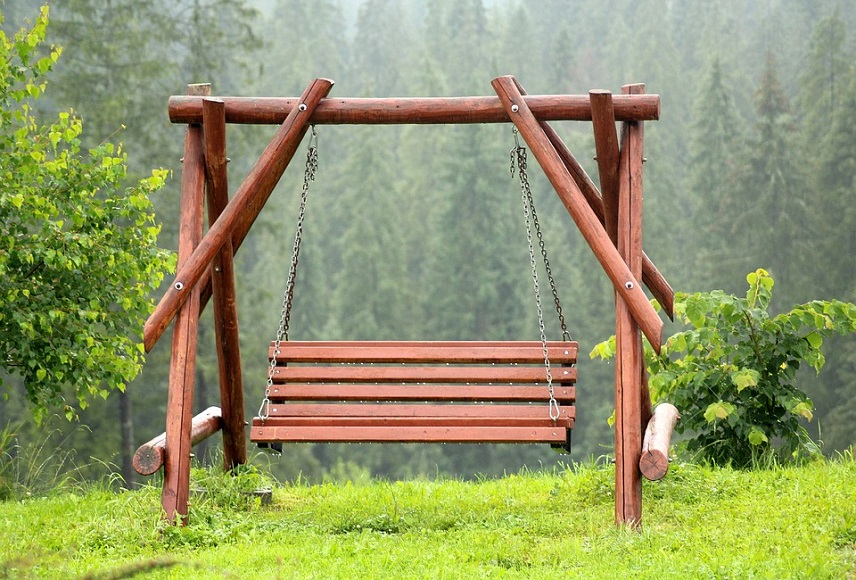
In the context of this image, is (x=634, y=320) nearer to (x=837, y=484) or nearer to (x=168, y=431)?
(x=837, y=484)

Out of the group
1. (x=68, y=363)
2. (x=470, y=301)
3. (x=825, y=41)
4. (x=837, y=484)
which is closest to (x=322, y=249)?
(x=470, y=301)

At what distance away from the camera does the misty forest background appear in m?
26.9

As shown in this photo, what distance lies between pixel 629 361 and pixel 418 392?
1.22m

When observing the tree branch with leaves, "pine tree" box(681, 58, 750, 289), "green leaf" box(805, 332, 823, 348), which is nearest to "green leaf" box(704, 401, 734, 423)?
"green leaf" box(805, 332, 823, 348)

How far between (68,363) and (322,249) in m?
37.4

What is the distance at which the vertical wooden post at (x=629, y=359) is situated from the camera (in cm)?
525

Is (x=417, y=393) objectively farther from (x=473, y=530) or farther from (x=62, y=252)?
(x=62, y=252)

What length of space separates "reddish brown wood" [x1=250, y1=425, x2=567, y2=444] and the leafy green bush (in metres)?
1.31

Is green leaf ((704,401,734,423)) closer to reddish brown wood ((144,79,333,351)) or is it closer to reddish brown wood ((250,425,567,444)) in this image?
reddish brown wood ((250,425,567,444))

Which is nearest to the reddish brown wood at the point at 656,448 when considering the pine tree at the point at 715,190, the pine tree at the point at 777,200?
the pine tree at the point at 777,200

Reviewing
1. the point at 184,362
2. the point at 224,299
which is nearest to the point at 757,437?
the point at 224,299

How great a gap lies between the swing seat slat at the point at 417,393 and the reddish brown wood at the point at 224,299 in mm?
366

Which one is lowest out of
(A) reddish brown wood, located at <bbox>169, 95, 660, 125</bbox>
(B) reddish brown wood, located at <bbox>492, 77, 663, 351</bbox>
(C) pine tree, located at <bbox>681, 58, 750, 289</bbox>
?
(C) pine tree, located at <bbox>681, 58, 750, 289</bbox>

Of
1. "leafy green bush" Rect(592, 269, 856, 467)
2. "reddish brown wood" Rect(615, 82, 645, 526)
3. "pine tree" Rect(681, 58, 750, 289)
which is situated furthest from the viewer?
"pine tree" Rect(681, 58, 750, 289)
